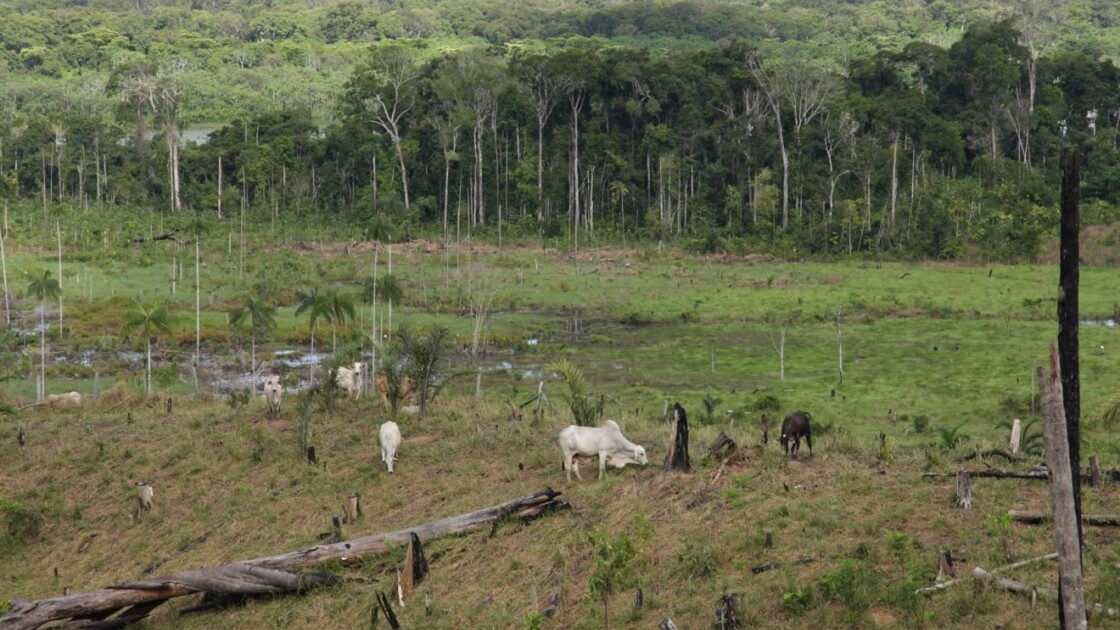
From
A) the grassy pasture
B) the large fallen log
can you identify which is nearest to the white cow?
the grassy pasture

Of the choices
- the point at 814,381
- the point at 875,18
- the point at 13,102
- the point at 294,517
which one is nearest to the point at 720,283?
the point at 814,381

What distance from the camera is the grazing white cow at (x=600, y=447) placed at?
16.5 metres

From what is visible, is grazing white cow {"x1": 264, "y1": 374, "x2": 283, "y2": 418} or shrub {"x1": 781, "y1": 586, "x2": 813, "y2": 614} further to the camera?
grazing white cow {"x1": 264, "y1": 374, "x2": 283, "y2": 418}

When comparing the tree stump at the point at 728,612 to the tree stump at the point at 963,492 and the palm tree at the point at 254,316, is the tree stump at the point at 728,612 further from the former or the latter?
the palm tree at the point at 254,316

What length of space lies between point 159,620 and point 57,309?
37.3m

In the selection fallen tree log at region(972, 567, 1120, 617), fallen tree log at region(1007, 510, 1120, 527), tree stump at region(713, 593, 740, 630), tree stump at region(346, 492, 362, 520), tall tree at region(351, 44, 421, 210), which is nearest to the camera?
fallen tree log at region(972, 567, 1120, 617)

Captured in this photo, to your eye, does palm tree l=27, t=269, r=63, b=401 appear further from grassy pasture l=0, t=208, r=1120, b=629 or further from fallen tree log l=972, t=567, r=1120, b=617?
fallen tree log l=972, t=567, r=1120, b=617

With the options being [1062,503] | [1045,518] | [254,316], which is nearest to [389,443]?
[1045,518]

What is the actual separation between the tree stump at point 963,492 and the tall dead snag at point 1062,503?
370cm

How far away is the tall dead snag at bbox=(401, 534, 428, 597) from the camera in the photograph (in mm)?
14148

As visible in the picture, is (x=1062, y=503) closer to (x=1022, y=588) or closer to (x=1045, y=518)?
(x=1022, y=588)

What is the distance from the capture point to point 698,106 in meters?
85.8

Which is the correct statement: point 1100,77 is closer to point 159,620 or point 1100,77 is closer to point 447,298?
point 447,298

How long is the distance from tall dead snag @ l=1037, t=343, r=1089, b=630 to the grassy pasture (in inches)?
56.7
